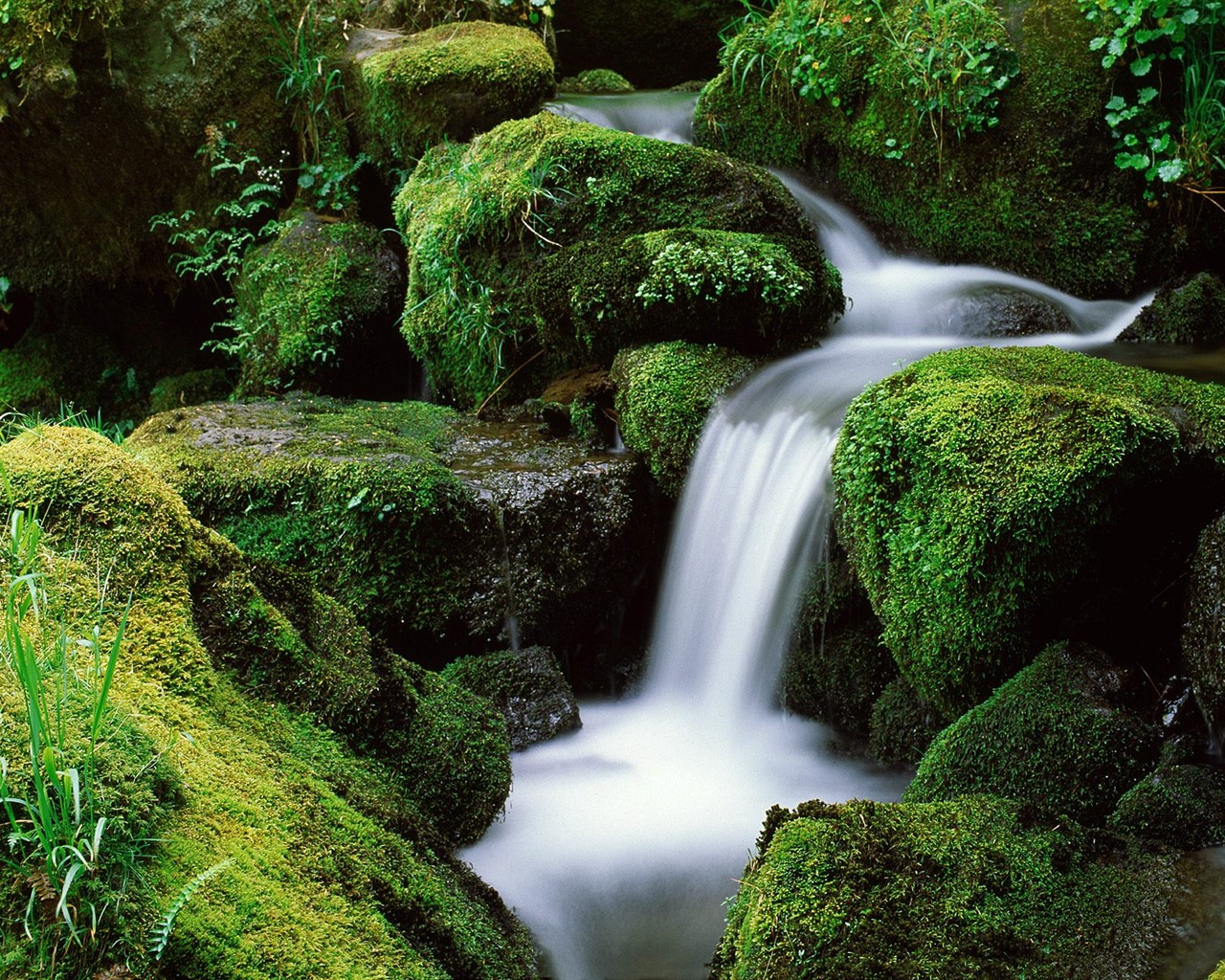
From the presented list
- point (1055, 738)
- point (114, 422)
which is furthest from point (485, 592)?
point (114, 422)

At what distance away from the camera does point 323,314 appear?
6.67 metres

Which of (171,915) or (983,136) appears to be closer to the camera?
(171,915)

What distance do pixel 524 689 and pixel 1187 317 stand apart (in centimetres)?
375

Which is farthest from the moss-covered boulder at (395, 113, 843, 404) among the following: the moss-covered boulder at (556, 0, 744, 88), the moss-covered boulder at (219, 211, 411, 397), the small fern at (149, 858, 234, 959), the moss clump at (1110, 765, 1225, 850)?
the small fern at (149, 858, 234, 959)

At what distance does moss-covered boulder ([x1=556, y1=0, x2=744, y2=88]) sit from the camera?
933cm

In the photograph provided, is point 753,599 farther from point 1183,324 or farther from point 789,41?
point 789,41

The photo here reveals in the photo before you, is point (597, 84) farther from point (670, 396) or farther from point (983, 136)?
point (670, 396)

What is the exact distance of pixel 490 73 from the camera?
696 cm

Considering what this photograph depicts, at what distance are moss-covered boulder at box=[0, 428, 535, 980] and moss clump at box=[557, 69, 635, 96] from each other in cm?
636

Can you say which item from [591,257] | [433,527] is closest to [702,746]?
[433,527]

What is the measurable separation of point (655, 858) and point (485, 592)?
150 centimetres

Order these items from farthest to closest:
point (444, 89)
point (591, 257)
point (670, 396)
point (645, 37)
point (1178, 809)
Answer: point (645, 37) → point (444, 89) → point (591, 257) → point (670, 396) → point (1178, 809)

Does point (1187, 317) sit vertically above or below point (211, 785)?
above

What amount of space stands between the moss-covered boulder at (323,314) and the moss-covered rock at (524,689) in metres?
2.80
